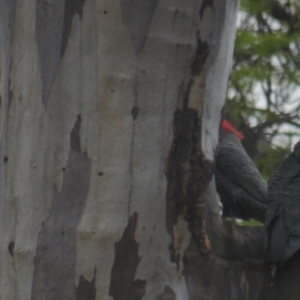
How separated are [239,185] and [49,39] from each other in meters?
1.52

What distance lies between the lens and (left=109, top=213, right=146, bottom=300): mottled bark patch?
1.45 m

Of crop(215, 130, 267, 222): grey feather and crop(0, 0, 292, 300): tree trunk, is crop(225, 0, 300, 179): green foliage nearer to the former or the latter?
crop(215, 130, 267, 222): grey feather

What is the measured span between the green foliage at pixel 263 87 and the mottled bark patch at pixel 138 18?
2289 mm

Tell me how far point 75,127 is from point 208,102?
33cm

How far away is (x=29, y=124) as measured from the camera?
1457mm

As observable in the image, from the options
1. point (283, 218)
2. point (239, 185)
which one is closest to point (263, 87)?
point (239, 185)

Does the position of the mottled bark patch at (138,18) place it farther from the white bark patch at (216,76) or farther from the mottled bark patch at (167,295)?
the mottled bark patch at (167,295)

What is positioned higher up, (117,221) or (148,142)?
(148,142)

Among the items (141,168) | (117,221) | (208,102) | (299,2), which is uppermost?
(299,2)

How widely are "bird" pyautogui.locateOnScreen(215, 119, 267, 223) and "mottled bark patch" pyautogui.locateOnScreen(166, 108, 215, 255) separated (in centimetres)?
117

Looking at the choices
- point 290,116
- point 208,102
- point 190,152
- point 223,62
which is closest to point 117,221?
point 190,152

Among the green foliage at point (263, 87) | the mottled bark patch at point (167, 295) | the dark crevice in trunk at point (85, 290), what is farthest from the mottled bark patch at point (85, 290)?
the green foliage at point (263, 87)

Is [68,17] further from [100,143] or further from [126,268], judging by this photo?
[126,268]

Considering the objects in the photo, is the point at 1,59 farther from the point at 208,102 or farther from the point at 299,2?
the point at 299,2
